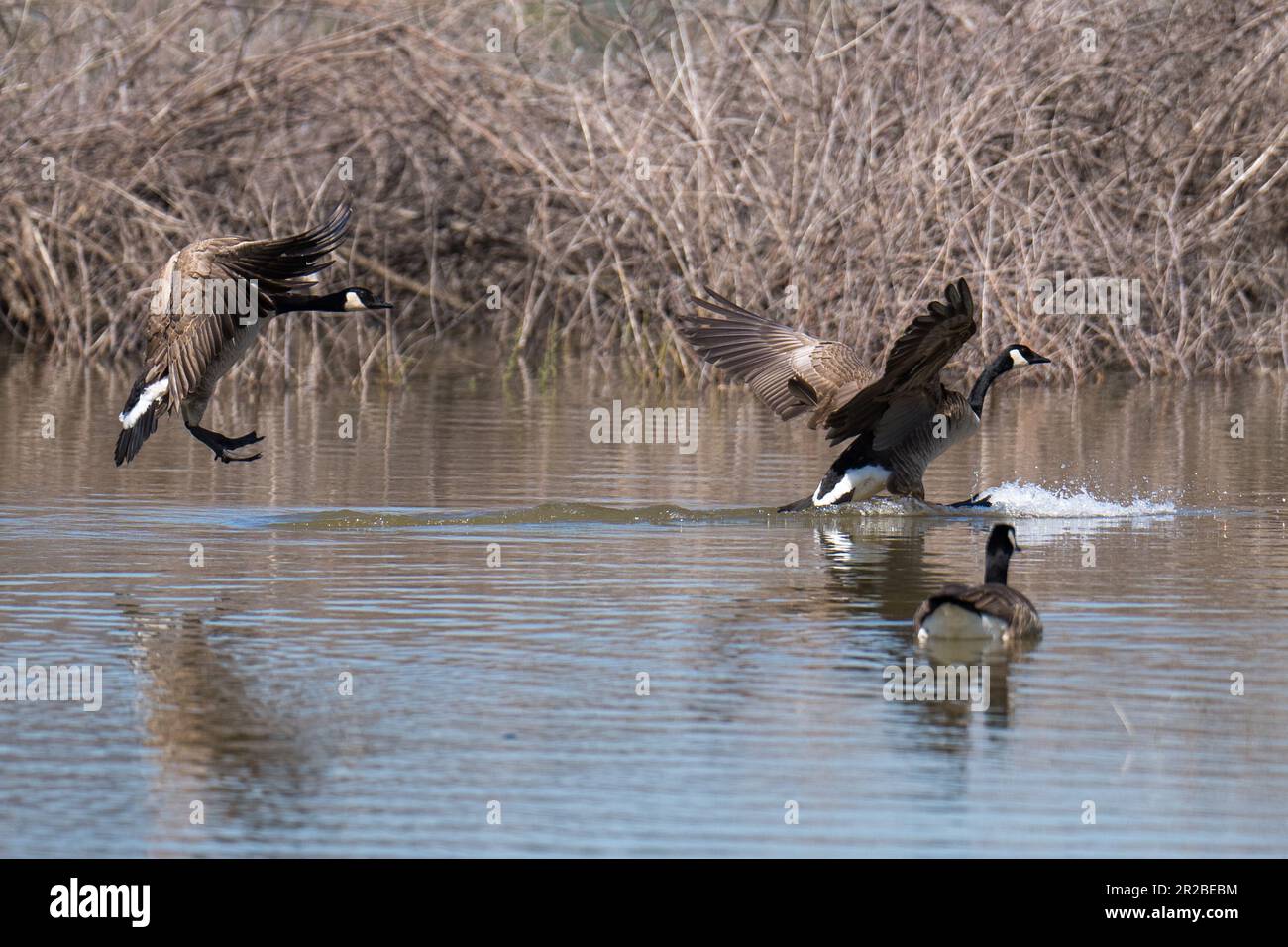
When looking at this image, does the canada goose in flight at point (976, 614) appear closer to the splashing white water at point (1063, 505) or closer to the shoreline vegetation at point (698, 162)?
the splashing white water at point (1063, 505)

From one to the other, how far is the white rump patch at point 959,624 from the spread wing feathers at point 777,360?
464 cm

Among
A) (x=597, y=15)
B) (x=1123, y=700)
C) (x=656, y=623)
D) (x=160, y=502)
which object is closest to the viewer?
(x=1123, y=700)

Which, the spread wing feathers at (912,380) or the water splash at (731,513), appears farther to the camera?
the water splash at (731,513)

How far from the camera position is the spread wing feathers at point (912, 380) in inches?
389

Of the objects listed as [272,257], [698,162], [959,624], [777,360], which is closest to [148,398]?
[272,257]

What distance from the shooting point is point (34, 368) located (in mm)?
22156

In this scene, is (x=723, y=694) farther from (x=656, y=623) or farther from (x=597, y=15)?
(x=597, y=15)

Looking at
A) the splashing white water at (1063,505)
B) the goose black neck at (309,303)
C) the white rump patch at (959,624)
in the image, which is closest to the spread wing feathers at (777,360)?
the splashing white water at (1063,505)

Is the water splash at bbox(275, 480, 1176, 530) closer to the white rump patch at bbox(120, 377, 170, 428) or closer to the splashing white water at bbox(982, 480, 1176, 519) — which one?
the splashing white water at bbox(982, 480, 1176, 519)

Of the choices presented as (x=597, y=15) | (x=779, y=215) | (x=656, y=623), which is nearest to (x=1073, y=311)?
(x=779, y=215)

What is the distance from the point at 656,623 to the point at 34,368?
1526 centimetres

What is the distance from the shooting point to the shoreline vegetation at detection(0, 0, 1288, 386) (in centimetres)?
1994

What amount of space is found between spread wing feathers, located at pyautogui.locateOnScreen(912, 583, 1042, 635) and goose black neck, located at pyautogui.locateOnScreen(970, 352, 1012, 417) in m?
4.49
